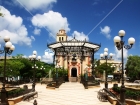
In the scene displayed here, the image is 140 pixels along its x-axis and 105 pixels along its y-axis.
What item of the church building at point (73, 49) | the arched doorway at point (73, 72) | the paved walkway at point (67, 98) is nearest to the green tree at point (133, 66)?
the arched doorway at point (73, 72)

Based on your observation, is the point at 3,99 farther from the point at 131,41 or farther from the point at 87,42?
the point at 87,42

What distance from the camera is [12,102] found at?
41.5 feet

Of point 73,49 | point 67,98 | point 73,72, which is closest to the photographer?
point 67,98

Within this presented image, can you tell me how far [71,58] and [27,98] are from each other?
2970cm

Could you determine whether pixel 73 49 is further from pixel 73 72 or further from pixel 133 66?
pixel 133 66

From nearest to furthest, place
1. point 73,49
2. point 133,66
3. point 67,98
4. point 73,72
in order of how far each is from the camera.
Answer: point 67,98 → point 73,49 → point 73,72 → point 133,66

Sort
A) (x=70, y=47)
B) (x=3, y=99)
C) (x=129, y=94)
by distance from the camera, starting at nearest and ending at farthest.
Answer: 1. (x=3, y=99)
2. (x=129, y=94)
3. (x=70, y=47)

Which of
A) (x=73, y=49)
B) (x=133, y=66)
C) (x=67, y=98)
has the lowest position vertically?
(x=67, y=98)

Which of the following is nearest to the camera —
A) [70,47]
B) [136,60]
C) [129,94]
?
[129,94]

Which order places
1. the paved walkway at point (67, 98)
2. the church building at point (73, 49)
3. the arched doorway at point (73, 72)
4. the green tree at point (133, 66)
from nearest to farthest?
1. the paved walkway at point (67, 98)
2. the church building at point (73, 49)
3. the arched doorway at point (73, 72)
4. the green tree at point (133, 66)

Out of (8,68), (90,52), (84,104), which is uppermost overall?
(90,52)

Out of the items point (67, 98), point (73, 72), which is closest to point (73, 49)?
point (73, 72)

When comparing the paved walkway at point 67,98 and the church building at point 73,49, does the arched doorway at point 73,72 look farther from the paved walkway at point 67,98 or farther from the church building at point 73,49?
the paved walkway at point 67,98

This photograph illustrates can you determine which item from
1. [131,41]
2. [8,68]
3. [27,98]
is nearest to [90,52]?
[8,68]
